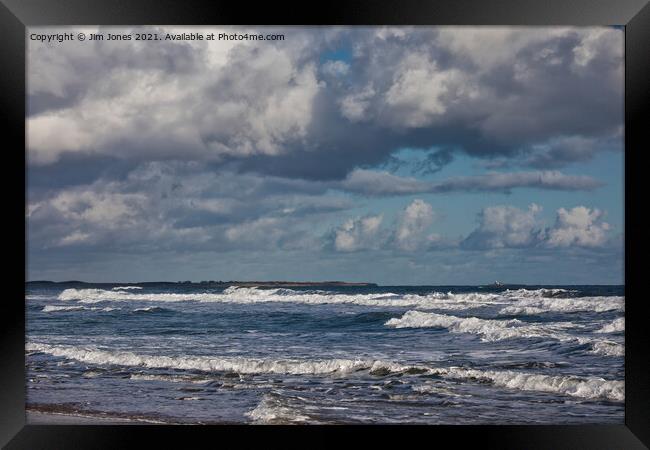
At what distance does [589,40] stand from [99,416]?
5.98 meters

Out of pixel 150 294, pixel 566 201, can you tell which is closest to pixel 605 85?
pixel 566 201

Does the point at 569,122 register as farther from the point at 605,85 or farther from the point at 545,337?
the point at 545,337

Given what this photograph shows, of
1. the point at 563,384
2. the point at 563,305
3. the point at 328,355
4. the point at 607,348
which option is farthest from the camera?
the point at 563,305

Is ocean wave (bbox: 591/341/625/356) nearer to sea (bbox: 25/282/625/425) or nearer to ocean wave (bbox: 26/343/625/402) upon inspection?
sea (bbox: 25/282/625/425)

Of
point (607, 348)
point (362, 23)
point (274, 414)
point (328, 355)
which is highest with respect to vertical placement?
point (362, 23)

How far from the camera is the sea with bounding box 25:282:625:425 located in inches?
182

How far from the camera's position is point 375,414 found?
4445mm

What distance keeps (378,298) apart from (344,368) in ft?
22.3

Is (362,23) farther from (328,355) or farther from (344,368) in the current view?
(328,355)

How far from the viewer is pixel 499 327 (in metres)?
8.96

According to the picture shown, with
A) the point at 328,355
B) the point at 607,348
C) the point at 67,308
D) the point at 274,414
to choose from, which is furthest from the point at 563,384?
the point at 67,308

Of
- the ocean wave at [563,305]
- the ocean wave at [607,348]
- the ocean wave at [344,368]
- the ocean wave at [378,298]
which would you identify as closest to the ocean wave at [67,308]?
the ocean wave at [378,298]

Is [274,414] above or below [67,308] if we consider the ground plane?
below

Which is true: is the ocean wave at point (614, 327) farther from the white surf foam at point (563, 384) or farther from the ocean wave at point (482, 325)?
the white surf foam at point (563, 384)
